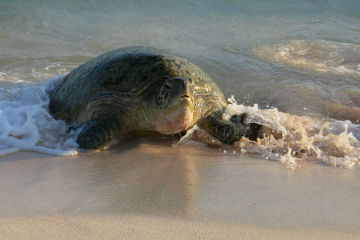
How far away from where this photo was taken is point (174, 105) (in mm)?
3543

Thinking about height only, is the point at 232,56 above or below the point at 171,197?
above

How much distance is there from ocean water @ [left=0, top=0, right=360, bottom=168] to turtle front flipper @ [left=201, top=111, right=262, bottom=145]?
0.25 feet

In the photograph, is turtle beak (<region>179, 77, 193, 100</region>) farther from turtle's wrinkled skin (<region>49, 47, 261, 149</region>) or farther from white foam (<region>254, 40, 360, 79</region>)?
white foam (<region>254, 40, 360, 79</region>)

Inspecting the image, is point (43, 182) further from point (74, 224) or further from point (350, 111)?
point (350, 111)

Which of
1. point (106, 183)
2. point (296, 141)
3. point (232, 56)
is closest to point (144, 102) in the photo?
point (106, 183)

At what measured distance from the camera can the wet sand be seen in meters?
2.20

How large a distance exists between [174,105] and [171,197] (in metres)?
1.08

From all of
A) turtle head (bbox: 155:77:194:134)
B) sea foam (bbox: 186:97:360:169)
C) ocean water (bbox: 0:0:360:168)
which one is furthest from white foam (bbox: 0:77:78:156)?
sea foam (bbox: 186:97:360:169)

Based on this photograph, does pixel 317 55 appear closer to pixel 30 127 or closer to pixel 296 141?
pixel 296 141

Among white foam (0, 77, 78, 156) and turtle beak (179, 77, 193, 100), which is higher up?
turtle beak (179, 77, 193, 100)

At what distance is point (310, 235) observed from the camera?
2.20m

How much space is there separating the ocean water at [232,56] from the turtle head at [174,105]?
26 centimetres

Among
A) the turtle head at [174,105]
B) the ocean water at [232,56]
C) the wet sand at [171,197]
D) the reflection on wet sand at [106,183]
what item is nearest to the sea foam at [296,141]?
the ocean water at [232,56]

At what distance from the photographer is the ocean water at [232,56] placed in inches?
148
